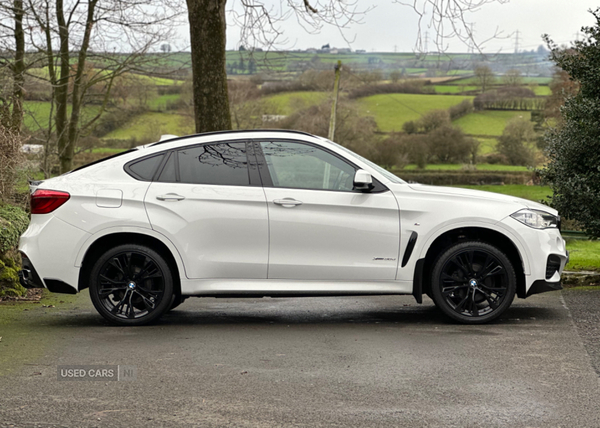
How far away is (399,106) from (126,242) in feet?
343

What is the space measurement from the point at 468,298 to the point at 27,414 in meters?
4.16

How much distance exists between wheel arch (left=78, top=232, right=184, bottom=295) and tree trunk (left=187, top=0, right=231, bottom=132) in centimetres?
560

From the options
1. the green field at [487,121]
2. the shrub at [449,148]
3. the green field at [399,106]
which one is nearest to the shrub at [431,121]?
the green field at [399,106]

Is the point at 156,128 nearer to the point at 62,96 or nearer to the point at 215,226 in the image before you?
the point at 62,96

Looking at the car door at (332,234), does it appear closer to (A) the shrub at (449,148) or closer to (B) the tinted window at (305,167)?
(B) the tinted window at (305,167)

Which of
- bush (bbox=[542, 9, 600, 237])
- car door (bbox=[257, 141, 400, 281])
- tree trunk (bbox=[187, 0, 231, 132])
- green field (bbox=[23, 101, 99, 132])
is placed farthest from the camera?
green field (bbox=[23, 101, 99, 132])

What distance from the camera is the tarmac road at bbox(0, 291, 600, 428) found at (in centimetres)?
446

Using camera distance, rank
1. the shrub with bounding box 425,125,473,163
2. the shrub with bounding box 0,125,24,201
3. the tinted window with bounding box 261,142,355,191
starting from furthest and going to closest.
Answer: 1. the shrub with bounding box 425,125,473,163
2. the shrub with bounding box 0,125,24,201
3. the tinted window with bounding box 261,142,355,191

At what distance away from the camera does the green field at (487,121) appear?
10388cm

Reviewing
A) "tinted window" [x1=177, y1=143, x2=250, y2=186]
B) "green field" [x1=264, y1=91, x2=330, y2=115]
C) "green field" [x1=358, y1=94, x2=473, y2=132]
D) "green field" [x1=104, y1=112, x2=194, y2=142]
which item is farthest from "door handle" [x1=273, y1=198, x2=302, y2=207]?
"green field" [x1=358, y1=94, x2=473, y2=132]

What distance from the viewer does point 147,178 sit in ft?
23.5

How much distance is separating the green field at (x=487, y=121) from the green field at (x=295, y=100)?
22.1m

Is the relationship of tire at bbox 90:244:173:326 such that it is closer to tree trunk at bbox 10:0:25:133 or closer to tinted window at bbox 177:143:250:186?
tinted window at bbox 177:143:250:186

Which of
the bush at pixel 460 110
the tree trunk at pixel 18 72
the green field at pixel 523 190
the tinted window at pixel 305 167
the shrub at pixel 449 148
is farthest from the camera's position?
the bush at pixel 460 110
